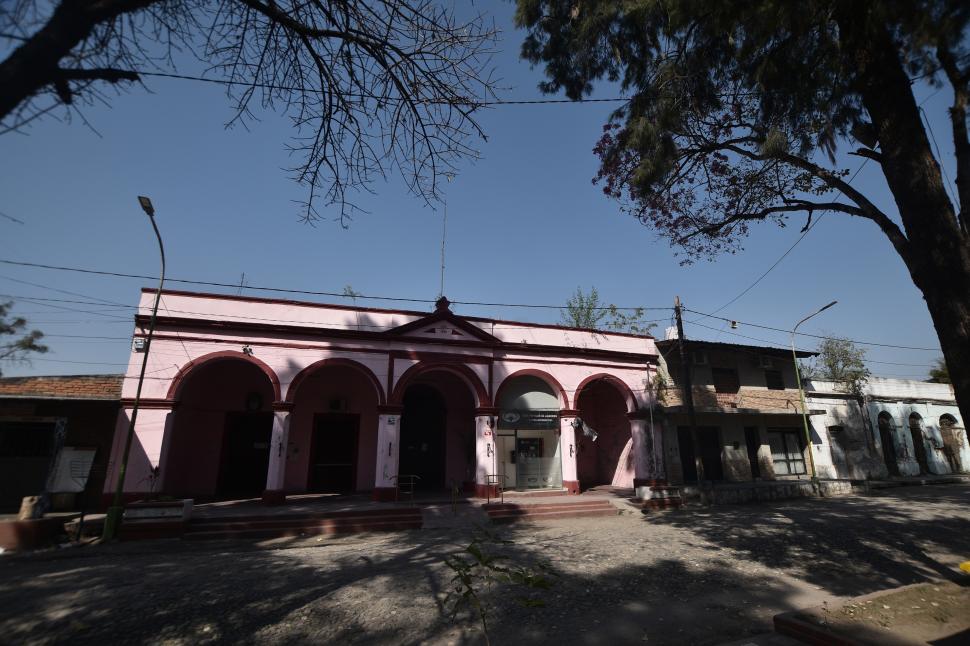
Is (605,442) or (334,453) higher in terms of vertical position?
(605,442)

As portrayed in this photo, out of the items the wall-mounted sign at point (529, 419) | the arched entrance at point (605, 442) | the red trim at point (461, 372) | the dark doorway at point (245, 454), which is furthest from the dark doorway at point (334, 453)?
the arched entrance at point (605, 442)

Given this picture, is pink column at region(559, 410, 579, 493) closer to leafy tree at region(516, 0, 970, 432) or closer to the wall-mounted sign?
the wall-mounted sign

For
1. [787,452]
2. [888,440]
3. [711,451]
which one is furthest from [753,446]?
[888,440]

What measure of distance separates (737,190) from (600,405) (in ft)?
43.8

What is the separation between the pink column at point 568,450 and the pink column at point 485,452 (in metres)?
2.58

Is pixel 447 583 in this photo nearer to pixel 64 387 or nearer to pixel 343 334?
pixel 343 334

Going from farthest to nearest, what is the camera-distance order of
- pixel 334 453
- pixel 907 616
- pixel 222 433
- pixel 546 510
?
pixel 334 453, pixel 222 433, pixel 546 510, pixel 907 616

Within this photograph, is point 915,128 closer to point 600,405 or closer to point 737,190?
point 737,190

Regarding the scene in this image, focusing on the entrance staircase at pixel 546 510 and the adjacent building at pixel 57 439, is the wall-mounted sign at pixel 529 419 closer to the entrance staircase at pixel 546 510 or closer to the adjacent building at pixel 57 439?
the entrance staircase at pixel 546 510

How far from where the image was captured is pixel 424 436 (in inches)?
687

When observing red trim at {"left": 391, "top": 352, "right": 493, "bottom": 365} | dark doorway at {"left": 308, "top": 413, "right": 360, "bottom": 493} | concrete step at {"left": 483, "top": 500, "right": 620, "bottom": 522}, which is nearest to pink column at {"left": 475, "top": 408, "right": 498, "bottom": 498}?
concrete step at {"left": 483, "top": 500, "right": 620, "bottom": 522}

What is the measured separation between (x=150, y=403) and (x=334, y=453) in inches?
231

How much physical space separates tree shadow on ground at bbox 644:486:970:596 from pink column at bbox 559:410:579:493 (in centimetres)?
325

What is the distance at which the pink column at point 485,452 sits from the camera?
14.9m
